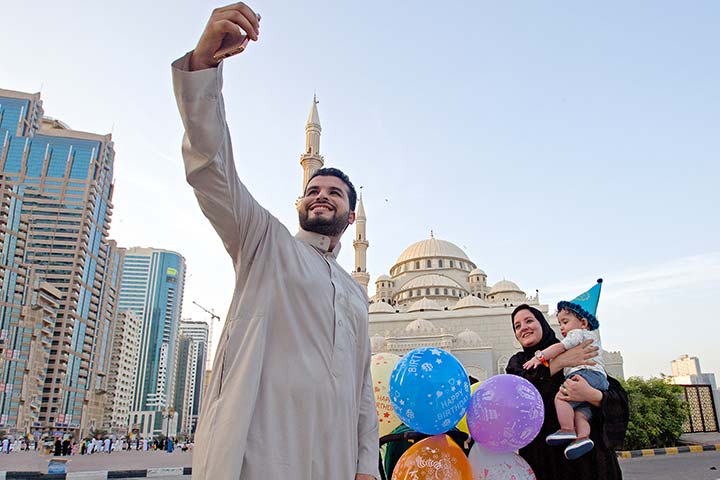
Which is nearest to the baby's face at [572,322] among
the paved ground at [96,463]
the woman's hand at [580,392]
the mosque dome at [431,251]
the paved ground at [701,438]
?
the woman's hand at [580,392]

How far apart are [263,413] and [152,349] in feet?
288

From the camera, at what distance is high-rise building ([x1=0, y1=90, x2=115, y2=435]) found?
174 feet

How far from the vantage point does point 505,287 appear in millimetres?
35312

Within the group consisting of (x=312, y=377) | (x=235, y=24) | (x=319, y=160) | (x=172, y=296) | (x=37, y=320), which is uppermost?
(x=172, y=296)

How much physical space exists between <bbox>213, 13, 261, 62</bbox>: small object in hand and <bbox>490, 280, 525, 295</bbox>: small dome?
116 ft

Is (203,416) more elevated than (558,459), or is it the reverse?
(203,416)

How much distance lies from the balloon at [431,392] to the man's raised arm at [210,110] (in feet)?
5.50

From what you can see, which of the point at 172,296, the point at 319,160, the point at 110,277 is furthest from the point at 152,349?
the point at 319,160

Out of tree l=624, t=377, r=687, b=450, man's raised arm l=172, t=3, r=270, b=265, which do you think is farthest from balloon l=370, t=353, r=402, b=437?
tree l=624, t=377, r=687, b=450

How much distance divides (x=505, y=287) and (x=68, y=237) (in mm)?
46086

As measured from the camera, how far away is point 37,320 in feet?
146

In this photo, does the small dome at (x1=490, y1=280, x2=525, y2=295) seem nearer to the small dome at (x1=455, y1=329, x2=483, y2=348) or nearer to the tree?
the small dome at (x1=455, y1=329, x2=483, y2=348)

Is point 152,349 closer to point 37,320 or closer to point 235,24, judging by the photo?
point 37,320

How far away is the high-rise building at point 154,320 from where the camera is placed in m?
78.8
